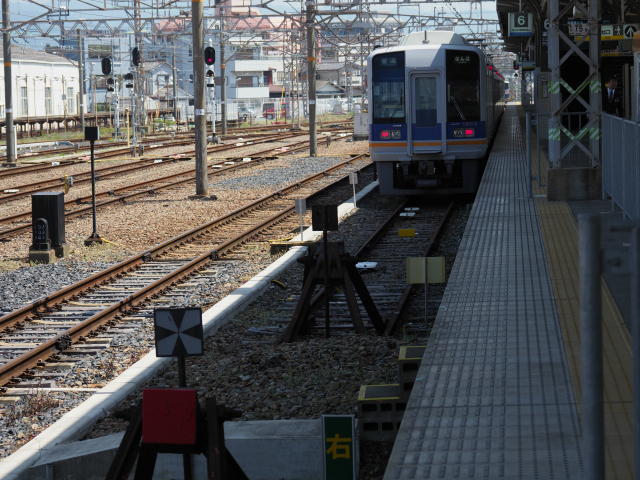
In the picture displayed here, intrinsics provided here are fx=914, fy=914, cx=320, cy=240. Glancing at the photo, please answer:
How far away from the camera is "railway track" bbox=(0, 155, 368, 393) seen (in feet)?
25.3

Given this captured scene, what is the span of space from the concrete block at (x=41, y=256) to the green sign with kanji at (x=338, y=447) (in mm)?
7880

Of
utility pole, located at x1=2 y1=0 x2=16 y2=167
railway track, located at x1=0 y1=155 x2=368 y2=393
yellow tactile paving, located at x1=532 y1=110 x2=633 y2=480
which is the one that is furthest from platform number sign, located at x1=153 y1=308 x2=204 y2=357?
utility pole, located at x1=2 y1=0 x2=16 y2=167

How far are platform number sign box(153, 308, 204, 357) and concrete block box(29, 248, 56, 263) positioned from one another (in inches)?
287

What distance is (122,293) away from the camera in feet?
32.8

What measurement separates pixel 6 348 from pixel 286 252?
5.06m

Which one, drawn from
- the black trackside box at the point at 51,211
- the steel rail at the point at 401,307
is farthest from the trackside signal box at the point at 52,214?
the steel rail at the point at 401,307

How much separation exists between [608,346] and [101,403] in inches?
134

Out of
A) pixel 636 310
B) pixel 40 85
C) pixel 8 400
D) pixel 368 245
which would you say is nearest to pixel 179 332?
pixel 8 400

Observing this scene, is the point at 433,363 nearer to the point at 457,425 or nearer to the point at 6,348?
the point at 457,425

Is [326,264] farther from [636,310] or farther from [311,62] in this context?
[311,62]

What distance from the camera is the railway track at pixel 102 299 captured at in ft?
25.3

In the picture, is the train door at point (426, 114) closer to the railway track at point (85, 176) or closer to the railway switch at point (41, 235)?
the railway switch at point (41, 235)

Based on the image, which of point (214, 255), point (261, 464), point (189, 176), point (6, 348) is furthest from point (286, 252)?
point (189, 176)

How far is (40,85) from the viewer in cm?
5816
